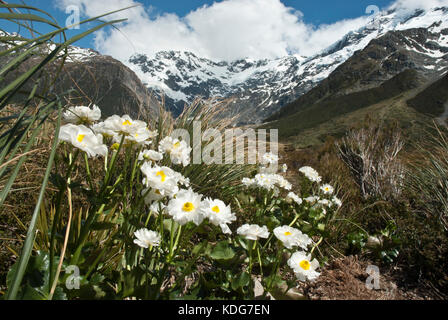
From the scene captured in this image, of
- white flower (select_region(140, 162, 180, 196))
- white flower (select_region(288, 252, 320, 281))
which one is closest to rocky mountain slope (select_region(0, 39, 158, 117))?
white flower (select_region(140, 162, 180, 196))

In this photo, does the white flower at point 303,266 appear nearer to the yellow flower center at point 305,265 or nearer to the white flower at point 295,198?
the yellow flower center at point 305,265

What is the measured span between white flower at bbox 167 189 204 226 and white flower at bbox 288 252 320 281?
49cm

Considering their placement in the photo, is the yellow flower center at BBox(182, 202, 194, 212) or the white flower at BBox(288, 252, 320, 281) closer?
the yellow flower center at BBox(182, 202, 194, 212)

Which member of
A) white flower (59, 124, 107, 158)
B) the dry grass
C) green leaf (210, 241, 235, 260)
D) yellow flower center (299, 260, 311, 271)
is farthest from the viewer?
the dry grass

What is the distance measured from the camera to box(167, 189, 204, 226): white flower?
90 centimetres

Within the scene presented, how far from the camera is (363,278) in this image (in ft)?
5.93

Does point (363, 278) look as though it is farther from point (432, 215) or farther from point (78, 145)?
point (78, 145)

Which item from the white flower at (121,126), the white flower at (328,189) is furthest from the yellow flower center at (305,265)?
the white flower at (328,189)

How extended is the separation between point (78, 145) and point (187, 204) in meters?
0.42

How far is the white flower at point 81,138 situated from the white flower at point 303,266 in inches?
35.6

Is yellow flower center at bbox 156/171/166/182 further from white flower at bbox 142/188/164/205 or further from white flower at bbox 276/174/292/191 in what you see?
white flower at bbox 276/174/292/191

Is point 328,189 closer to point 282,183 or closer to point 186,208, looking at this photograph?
point 282,183

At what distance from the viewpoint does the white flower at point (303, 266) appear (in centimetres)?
107

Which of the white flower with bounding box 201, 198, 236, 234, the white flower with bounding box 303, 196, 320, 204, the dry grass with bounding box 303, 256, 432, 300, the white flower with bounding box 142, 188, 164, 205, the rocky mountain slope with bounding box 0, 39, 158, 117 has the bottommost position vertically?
the dry grass with bounding box 303, 256, 432, 300
